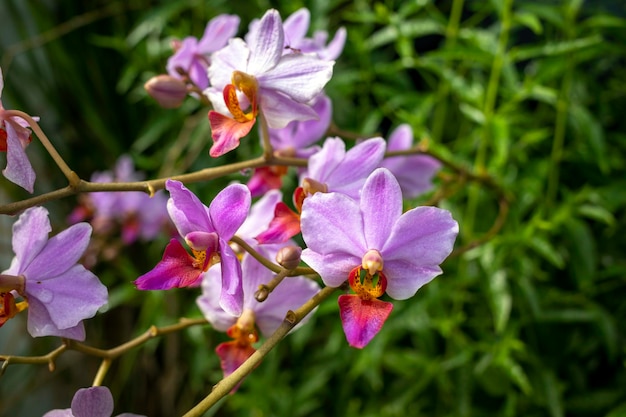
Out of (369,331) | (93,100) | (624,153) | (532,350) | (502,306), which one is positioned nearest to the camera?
(369,331)

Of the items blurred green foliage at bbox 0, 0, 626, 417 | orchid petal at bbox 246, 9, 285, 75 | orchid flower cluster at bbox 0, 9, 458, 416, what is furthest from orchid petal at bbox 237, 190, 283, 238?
blurred green foliage at bbox 0, 0, 626, 417

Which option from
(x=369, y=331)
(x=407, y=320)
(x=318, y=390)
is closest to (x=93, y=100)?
(x=318, y=390)

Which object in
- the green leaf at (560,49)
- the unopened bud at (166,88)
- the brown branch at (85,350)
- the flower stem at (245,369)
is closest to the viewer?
the flower stem at (245,369)

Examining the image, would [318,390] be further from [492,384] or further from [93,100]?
[93,100]

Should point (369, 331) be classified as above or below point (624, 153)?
above

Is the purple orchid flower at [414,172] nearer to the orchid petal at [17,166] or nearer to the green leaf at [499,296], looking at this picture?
the green leaf at [499,296]

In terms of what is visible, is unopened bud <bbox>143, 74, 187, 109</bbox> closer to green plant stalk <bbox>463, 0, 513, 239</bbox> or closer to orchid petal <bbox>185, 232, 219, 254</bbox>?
orchid petal <bbox>185, 232, 219, 254</bbox>

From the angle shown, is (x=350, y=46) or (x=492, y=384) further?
(x=350, y=46)

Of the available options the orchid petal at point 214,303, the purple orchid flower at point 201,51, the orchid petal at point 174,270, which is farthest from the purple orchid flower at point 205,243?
the purple orchid flower at point 201,51
